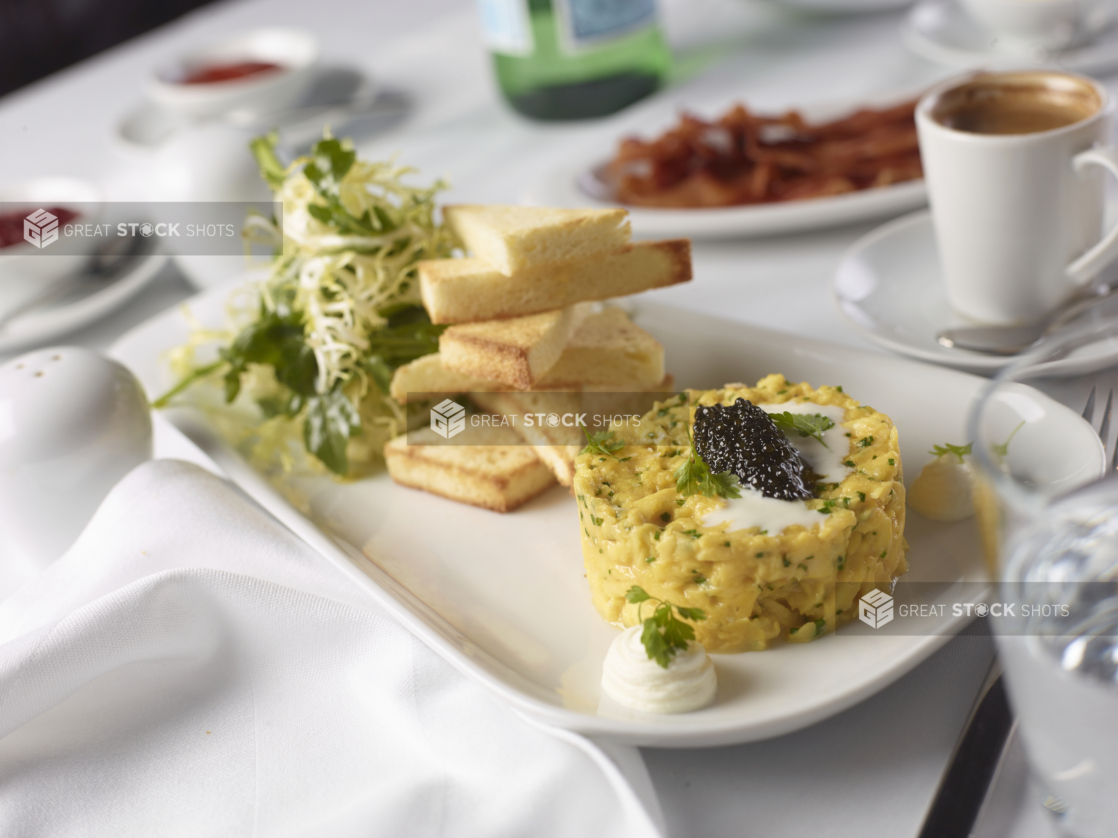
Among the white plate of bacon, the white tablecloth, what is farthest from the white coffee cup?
the white plate of bacon

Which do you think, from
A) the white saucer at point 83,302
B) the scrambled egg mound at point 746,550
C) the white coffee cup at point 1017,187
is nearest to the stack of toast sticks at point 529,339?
the scrambled egg mound at point 746,550

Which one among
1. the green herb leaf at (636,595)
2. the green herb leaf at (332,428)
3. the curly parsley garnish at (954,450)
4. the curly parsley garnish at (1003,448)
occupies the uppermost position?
the curly parsley garnish at (1003,448)

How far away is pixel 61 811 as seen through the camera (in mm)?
1318

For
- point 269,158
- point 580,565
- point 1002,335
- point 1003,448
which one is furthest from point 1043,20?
point 1003,448

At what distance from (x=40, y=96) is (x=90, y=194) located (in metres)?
1.97

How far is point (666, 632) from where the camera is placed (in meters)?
1.25

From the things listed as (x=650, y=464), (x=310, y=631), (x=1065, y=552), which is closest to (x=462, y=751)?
(x=310, y=631)

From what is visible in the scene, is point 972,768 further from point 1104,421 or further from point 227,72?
point 227,72

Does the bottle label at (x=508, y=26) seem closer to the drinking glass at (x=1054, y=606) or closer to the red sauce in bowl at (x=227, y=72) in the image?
the red sauce in bowl at (x=227, y=72)

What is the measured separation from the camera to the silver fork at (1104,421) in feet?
4.37

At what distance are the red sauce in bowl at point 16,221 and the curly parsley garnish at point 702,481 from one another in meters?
2.10

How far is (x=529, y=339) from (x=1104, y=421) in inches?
35.6

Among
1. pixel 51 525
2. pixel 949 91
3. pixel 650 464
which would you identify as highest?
pixel 949 91

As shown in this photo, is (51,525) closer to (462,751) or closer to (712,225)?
(462,751)
